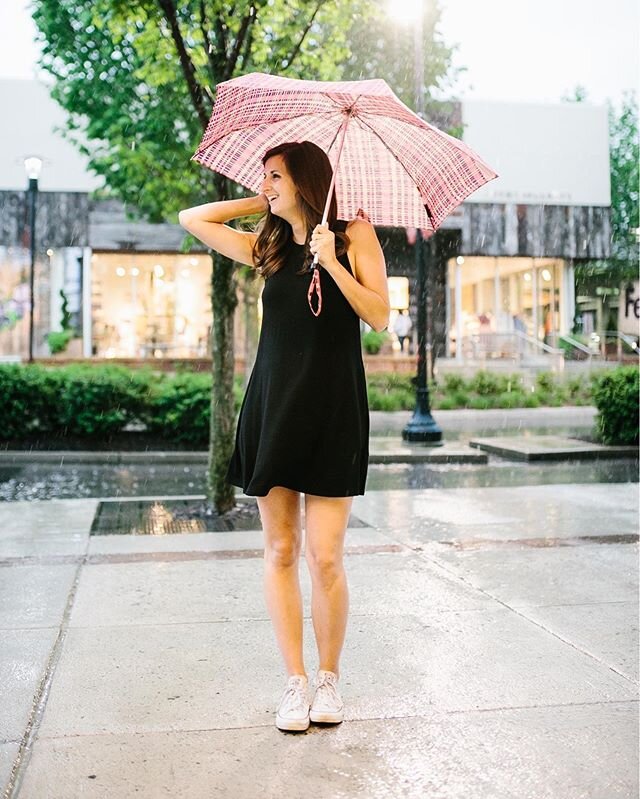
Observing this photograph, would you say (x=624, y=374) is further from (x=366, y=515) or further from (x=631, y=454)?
(x=366, y=515)

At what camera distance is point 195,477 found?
11859 millimetres

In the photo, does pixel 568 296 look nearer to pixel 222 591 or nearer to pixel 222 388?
pixel 222 388

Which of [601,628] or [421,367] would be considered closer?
[601,628]

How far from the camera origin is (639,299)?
3672 centimetres

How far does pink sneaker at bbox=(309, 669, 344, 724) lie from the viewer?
3525 millimetres

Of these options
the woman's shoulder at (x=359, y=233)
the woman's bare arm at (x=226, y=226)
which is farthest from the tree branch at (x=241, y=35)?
the woman's shoulder at (x=359, y=233)

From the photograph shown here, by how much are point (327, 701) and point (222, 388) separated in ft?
16.5

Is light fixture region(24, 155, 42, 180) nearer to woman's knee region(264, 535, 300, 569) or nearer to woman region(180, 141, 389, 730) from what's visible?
woman region(180, 141, 389, 730)

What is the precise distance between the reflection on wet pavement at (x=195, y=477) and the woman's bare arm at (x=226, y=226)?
6702mm

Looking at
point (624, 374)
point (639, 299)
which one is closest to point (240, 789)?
point (624, 374)

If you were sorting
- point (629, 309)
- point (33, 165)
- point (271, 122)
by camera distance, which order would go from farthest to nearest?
point (629, 309) → point (33, 165) → point (271, 122)

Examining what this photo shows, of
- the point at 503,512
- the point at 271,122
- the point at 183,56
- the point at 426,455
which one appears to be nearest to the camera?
the point at 271,122

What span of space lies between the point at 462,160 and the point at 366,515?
493cm

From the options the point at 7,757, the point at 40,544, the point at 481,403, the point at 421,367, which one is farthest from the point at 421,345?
the point at 7,757
